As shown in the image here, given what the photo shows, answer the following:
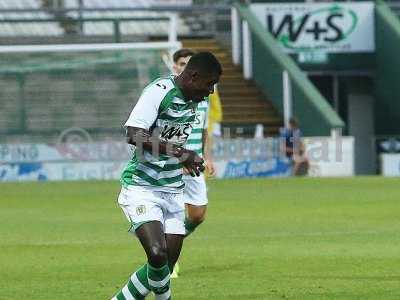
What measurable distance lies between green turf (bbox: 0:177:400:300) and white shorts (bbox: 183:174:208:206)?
715mm

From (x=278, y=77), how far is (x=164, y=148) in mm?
27601

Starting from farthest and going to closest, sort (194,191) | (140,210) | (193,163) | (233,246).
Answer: (233,246) → (194,191) → (140,210) → (193,163)

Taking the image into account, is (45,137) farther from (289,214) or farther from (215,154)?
(289,214)

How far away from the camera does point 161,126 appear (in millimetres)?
9430

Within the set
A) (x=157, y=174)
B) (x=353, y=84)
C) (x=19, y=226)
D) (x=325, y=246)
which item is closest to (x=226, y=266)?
(x=325, y=246)

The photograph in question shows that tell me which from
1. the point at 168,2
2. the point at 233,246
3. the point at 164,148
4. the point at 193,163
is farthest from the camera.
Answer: the point at 168,2

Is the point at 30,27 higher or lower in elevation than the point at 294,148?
higher

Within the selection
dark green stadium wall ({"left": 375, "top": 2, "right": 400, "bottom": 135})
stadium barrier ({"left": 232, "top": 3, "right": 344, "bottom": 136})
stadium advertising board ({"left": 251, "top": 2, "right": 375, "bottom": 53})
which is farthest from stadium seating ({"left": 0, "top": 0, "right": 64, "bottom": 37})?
dark green stadium wall ({"left": 375, "top": 2, "right": 400, "bottom": 135})

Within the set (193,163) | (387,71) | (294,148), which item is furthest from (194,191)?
(387,71)

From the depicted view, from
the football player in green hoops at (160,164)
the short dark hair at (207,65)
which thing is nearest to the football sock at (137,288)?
the football player in green hoops at (160,164)

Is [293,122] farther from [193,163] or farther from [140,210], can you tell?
[193,163]

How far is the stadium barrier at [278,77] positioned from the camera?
112 feet

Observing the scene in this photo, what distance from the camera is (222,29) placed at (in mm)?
40156

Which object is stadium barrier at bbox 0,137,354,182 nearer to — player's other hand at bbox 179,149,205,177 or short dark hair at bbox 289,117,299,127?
short dark hair at bbox 289,117,299,127
